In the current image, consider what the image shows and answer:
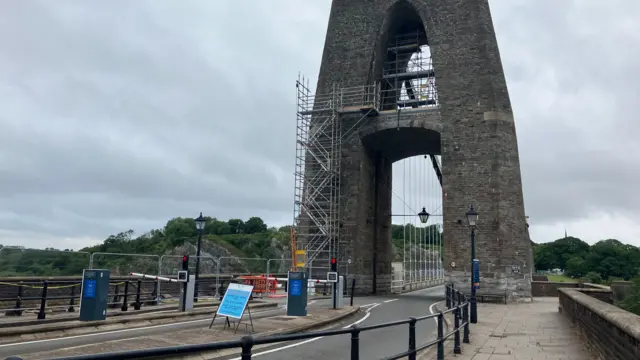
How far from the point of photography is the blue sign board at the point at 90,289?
11.3m

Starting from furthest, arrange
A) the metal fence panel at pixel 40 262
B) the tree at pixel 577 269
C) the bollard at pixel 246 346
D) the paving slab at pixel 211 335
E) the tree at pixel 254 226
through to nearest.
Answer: the tree at pixel 254 226, the tree at pixel 577 269, the metal fence panel at pixel 40 262, the paving slab at pixel 211 335, the bollard at pixel 246 346

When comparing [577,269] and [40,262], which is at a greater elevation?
[577,269]

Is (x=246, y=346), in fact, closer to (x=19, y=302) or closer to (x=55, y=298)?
(x=55, y=298)

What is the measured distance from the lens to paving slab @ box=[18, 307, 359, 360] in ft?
24.3

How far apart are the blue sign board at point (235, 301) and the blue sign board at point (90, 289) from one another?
2.87m

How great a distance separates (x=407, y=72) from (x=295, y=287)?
2357cm

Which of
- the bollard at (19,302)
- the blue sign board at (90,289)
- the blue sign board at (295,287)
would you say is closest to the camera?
the blue sign board at (90,289)

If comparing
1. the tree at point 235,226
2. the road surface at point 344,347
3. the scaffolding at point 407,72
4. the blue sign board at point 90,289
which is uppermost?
the scaffolding at point 407,72

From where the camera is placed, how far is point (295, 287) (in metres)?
13.8

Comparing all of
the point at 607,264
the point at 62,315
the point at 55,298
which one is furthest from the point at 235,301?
the point at 607,264

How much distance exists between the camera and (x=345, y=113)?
1123 inches

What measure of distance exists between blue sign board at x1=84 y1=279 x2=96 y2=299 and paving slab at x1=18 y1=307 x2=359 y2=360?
2.54m

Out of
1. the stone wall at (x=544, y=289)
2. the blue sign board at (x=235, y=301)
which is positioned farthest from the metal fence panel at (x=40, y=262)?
the stone wall at (x=544, y=289)

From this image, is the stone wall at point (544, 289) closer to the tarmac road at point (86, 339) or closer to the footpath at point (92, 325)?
the footpath at point (92, 325)
